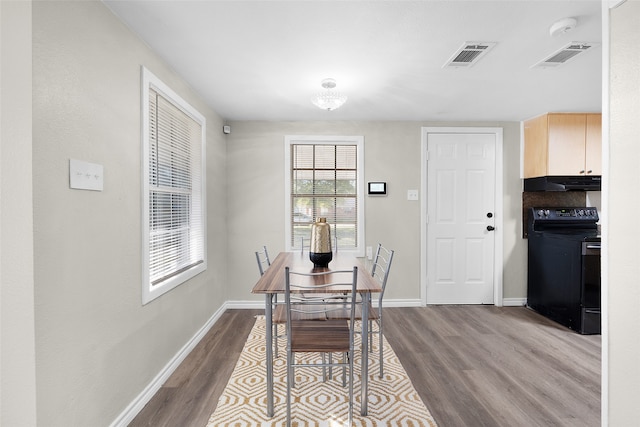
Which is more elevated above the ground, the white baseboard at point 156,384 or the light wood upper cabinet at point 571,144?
the light wood upper cabinet at point 571,144

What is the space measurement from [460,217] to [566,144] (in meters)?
1.38

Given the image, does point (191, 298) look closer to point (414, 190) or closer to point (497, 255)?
point (414, 190)

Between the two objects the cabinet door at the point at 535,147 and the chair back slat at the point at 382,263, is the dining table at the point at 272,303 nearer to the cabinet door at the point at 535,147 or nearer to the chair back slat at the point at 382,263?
the chair back slat at the point at 382,263

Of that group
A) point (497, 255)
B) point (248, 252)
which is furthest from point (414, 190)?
point (248, 252)

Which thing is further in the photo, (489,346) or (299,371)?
(489,346)

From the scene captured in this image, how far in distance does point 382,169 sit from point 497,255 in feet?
5.93

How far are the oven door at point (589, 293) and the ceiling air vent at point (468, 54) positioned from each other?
2192mm

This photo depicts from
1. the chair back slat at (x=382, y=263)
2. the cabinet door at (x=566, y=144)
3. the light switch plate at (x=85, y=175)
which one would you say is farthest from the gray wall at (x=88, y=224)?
the cabinet door at (x=566, y=144)

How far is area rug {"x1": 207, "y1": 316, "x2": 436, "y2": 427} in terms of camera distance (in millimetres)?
1950

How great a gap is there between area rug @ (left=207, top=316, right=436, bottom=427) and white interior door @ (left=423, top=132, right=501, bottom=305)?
1836mm

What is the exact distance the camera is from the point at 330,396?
7.20 ft

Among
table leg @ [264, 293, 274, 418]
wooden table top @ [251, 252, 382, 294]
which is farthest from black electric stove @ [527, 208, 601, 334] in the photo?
table leg @ [264, 293, 274, 418]

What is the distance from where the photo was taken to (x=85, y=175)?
5.18 feet

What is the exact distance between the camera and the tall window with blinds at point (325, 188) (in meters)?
4.18
